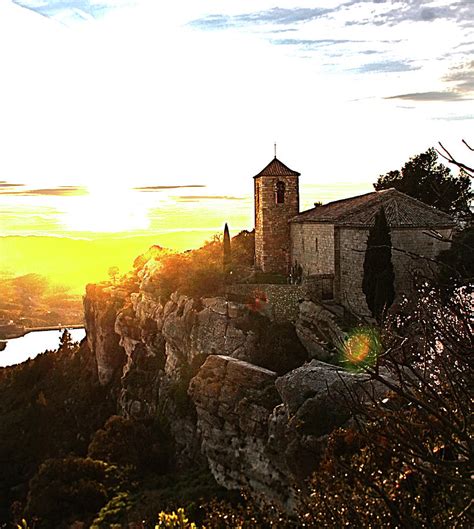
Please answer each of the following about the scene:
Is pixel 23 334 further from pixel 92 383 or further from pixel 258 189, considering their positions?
pixel 258 189

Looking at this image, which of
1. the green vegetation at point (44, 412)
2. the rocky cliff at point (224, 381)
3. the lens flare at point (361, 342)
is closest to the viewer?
the rocky cliff at point (224, 381)

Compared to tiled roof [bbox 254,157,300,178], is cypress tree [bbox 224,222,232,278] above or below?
below

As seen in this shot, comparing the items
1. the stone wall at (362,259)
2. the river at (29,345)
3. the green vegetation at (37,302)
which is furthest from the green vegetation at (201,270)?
the green vegetation at (37,302)

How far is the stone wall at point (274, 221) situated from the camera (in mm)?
39719

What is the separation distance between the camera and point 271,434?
62.6 ft

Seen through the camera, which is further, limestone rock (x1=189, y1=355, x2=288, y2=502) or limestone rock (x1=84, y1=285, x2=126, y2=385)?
limestone rock (x1=84, y1=285, x2=126, y2=385)

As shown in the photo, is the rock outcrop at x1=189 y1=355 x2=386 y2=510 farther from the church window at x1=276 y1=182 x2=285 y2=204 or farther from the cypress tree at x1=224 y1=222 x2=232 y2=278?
the church window at x1=276 y1=182 x2=285 y2=204

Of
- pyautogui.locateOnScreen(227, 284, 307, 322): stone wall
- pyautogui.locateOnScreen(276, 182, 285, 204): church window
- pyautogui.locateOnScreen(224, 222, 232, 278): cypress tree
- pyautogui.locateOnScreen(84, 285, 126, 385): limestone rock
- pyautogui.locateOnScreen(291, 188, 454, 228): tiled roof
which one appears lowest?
pyautogui.locateOnScreen(84, 285, 126, 385): limestone rock

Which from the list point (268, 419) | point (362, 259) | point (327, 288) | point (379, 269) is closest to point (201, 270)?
point (327, 288)

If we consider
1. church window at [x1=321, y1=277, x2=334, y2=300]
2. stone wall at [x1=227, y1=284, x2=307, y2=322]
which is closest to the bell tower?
stone wall at [x1=227, y1=284, x2=307, y2=322]

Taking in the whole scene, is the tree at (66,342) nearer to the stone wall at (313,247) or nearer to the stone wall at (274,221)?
the stone wall at (274,221)

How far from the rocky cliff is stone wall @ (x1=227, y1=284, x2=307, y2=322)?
2.12ft

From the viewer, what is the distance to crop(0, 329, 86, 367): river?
71.4 m

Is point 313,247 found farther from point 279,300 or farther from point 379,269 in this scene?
point 379,269
